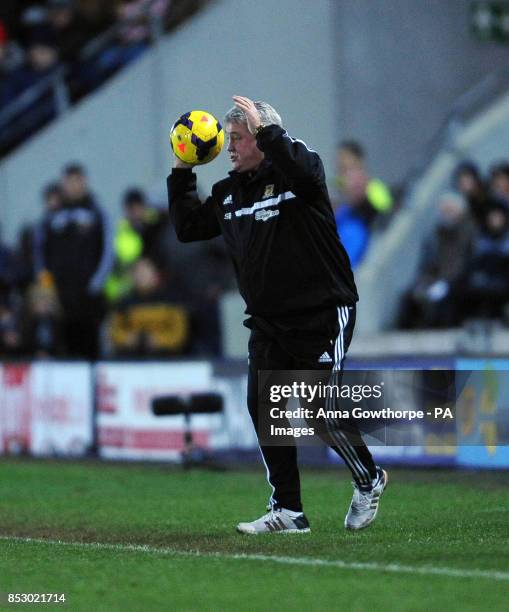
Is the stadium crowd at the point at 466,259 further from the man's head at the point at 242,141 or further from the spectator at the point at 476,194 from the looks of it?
the man's head at the point at 242,141

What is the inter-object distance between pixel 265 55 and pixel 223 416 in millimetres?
6200

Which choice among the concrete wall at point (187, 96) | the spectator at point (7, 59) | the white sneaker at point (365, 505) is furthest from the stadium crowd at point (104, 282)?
the white sneaker at point (365, 505)

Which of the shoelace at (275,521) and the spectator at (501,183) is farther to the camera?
the spectator at (501,183)

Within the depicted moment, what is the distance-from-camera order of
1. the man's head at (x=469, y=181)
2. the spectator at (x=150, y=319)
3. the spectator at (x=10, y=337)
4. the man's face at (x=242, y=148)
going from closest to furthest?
the man's face at (x=242, y=148)
the man's head at (x=469, y=181)
the spectator at (x=150, y=319)
the spectator at (x=10, y=337)

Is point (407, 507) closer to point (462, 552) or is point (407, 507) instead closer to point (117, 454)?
point (462, 552)

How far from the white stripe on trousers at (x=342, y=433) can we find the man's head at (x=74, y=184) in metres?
10.0

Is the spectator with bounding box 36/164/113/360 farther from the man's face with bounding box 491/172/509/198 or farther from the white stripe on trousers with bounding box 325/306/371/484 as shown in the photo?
the white stripe on trousers with bounding box 325/306/371/484

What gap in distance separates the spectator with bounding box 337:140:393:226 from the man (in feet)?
25.3

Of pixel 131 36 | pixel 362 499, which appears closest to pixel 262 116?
pixel 362 499

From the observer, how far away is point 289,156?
8164mm

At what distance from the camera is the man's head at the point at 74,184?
18.2m

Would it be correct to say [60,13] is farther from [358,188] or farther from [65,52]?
[358,188]

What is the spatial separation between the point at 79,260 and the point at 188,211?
33.1ft

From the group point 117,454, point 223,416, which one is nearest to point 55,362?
point 117,454
